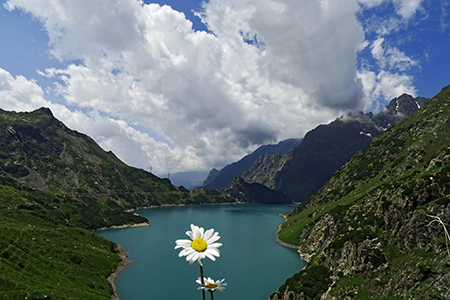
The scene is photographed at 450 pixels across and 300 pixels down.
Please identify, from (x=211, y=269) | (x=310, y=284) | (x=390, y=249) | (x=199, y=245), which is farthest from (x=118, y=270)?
(x=199, y=245)

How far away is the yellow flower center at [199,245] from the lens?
736 cm

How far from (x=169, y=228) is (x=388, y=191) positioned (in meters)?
148

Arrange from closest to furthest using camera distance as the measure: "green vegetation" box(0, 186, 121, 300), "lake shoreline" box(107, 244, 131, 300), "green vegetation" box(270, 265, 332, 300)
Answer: "green vegetation" box(270, 265, 332, 300)
"green vegetation" box(0, 186, 121, 300)
"lake shoreline" box(107, 244, 131, 300)

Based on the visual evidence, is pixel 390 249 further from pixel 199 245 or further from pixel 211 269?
pixel 199 245

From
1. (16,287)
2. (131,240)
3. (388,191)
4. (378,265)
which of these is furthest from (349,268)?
(131,240)

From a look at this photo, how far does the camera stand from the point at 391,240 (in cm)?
6150

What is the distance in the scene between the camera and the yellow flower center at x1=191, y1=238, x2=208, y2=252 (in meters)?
7.36

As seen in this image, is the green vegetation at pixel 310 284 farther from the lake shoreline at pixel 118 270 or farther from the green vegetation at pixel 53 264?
the green vegetation at pixel 53 264

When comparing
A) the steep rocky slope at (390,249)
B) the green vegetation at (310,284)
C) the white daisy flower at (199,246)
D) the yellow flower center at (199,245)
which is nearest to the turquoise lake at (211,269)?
the green vegetation at (310,284)

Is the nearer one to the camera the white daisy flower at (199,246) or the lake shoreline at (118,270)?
the white daisy flower at (199,246)

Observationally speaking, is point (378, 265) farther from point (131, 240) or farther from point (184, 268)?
point (131, 240)

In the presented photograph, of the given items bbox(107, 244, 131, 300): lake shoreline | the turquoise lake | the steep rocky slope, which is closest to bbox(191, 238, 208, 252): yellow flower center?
the steep rocky slope

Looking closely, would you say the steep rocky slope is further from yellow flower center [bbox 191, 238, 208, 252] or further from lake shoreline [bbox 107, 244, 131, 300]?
yellow flower center [bbox 191, 238, 208, 252]

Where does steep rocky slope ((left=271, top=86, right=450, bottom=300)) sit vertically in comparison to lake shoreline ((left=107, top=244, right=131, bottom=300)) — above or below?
above
